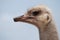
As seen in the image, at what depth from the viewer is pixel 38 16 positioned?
44.0 inches

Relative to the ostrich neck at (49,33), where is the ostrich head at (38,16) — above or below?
above

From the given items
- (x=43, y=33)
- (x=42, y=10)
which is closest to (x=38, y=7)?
(x=42, y=10)

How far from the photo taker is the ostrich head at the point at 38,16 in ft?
3.56

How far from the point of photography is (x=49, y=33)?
41.7 inches

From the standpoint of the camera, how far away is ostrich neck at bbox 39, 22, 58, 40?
105cm

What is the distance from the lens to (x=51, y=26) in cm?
106

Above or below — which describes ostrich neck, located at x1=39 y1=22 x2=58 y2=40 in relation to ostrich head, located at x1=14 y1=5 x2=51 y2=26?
below

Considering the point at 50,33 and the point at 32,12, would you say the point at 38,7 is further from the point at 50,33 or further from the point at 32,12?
the point at 50,33

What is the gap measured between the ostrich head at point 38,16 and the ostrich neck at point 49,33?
1.0 inches

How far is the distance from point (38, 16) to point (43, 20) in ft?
0.15

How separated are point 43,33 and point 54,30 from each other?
0.06m

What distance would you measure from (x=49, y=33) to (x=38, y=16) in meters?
0.12

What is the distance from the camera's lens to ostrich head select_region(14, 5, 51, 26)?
109cm

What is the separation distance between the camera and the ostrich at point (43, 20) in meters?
1.06
